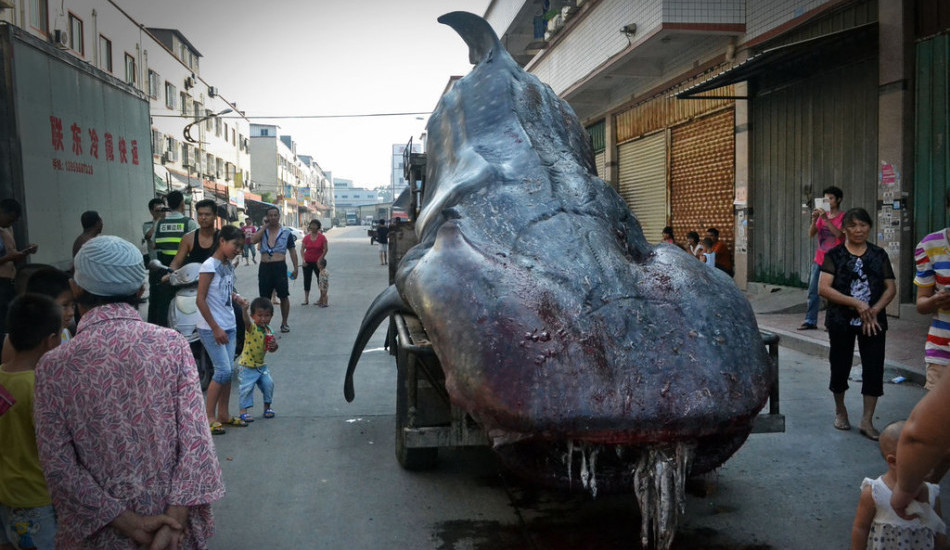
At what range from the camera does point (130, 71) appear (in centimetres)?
2903

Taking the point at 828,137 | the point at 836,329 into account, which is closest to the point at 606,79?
the point at 828,137

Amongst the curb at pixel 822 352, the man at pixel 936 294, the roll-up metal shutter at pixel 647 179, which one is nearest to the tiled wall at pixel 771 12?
the roll-up metal shutter at pixel 647 179

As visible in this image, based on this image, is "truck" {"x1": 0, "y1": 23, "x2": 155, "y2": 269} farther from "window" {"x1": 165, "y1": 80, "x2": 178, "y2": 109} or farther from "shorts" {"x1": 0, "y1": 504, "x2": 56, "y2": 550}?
"window" {"x1": 165, "y1": 80, "x2": 178, "y2": 109}

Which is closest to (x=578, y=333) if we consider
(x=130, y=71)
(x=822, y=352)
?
(x=822, y=352)

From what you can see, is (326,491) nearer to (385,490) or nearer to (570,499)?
(385,490)

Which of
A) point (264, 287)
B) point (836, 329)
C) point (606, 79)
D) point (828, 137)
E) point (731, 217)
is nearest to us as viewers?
point (836, 329)

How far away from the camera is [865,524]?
2.61 m

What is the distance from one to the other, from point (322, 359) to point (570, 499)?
14.8ft

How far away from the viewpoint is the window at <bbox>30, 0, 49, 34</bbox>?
20.0 meters

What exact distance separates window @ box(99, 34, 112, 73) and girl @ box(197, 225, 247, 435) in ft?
78.7

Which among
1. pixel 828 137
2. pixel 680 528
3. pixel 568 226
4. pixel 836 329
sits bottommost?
pixel 680 528

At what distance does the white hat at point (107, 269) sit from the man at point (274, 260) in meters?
7.29

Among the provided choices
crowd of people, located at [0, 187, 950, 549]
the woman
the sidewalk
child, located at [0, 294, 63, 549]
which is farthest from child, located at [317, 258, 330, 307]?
child, located at [0, 294, 63, 549]

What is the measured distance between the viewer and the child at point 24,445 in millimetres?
2402
